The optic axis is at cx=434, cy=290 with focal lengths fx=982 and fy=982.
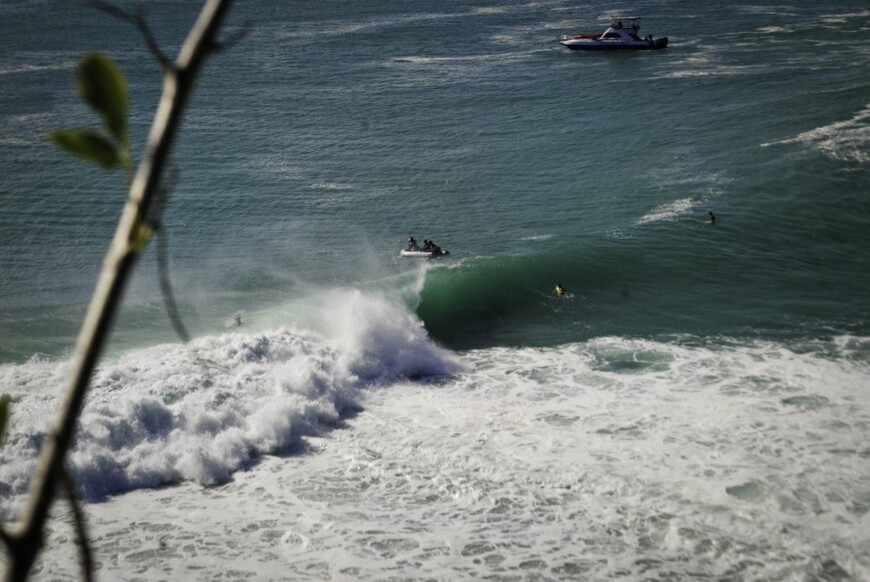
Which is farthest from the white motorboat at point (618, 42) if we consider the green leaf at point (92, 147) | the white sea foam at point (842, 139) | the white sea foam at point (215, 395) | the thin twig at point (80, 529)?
the thin twig at point (80, 529)

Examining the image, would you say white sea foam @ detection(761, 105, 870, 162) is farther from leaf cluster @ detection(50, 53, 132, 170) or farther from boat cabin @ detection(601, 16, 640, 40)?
leaf cluster @ detection(50, 53, 132, 170)

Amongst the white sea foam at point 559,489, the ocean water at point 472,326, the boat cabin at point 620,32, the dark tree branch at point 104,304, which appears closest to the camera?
the dark tree branch at point 104,304

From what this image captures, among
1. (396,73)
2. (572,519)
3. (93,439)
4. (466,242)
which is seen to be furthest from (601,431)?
(396,73)

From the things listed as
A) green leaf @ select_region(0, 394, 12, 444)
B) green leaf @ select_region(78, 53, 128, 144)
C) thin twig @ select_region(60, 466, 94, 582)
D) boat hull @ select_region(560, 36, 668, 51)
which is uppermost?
green leaf @ select_region(78, 53, 128, 144)

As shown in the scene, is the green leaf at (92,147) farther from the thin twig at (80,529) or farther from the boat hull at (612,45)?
the boat hull at (612,45)

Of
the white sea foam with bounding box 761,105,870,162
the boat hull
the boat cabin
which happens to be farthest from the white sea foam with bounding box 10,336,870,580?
the boat cabin

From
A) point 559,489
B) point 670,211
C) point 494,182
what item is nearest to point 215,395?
point 559,489

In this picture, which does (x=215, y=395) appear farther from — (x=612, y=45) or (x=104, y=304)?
(x=612, y=45)
